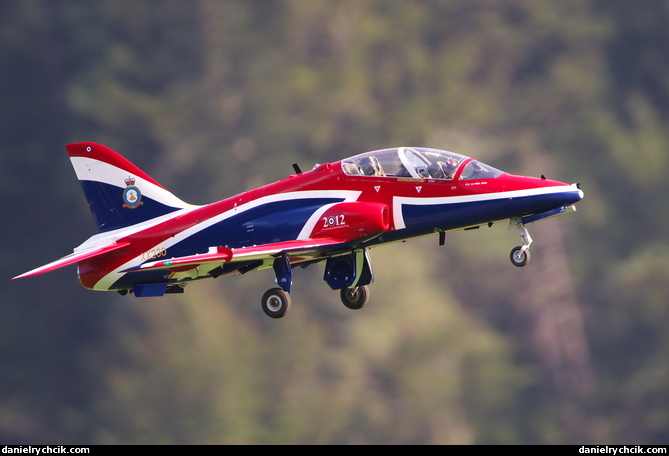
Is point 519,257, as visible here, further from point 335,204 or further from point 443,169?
point 335,204

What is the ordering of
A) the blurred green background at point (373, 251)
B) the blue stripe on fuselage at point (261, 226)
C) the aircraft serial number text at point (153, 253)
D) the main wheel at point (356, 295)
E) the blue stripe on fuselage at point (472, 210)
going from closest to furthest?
the blue stripe on fuselage at point (472, 210) < the blue stripe on fuselage at point (261, 226) < the aircraft serial number text at point (153, 253) < the main wheel at point (356, 295) < the blurred green background at point (373, 251)

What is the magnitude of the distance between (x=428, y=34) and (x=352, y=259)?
45.0m

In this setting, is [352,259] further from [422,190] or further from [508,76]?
[508,76]

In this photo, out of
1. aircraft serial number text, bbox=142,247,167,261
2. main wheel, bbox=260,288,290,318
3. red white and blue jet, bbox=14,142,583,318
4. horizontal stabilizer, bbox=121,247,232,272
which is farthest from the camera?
aircraft serial number text, bbox=142,247,167,261

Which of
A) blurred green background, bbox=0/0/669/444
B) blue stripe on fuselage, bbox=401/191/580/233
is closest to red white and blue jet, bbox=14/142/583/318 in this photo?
blue stripe on fuselage, bbox=401/191/580/233

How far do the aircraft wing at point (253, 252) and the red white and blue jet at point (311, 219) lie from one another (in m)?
0.02

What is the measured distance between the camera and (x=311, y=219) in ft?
70.4

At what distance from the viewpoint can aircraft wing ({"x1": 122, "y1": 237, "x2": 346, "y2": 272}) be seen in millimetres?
20547

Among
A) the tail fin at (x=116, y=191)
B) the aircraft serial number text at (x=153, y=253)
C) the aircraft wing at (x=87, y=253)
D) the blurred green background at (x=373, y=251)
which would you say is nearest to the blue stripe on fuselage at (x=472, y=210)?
the aircraft serial number text at (x=153, y=253)

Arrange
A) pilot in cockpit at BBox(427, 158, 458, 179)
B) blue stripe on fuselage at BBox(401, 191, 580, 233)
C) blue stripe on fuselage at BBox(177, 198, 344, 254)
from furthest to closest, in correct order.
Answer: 1. blue stripe on fuselage at BBox(177, 198, 344, 254)
2. pilot in cockpit at BBox(427, 158, 458, 179)
3. blue stripe on fuselage at BBox(401, 191, 580, 233)

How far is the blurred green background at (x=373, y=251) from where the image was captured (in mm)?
47781

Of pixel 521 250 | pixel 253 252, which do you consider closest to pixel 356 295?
pixel 253 252

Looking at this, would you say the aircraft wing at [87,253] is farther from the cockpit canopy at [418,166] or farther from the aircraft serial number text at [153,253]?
the cockpit canopy at [418,166]

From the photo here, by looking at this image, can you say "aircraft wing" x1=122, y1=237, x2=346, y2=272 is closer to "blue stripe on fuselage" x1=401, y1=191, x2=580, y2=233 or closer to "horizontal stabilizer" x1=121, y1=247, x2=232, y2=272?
"horizontal stabilizer" x1=121, y1=247, x2=232, y2=272
